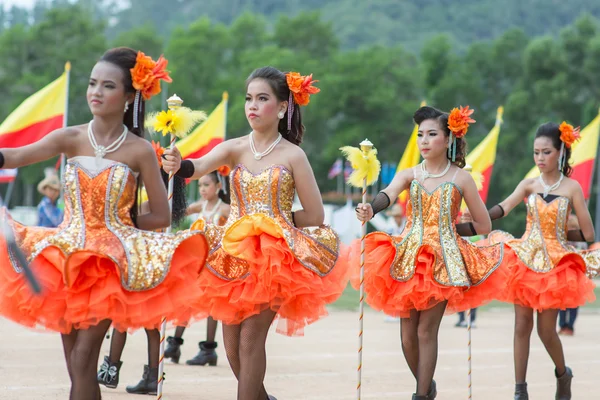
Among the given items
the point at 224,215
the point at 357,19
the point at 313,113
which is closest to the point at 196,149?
the point at 224,215

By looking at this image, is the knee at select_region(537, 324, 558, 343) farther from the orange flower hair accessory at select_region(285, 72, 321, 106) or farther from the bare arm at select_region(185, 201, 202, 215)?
the bare arm at select_region(185, 201, 202, 215)

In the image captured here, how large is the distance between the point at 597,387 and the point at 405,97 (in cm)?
6024

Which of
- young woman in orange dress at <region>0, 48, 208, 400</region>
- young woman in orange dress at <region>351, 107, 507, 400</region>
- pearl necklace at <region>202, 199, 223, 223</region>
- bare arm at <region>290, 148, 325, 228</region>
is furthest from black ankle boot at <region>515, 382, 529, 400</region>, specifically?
young woman in orange dress at <region>0, 48, 208, 400</region>

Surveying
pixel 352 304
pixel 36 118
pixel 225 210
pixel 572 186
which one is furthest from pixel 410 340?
pixel 352 304

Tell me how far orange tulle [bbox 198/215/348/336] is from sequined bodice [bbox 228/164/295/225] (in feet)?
1.00

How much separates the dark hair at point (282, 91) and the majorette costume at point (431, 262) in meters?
1.05

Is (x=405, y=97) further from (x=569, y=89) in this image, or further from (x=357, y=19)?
(x=357, y=19)

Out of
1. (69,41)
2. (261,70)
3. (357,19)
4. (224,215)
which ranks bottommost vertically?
(224,215)

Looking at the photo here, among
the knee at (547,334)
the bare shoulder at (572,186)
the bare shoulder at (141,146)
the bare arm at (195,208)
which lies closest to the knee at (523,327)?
the knee at (547,334)

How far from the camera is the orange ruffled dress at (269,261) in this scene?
6.05 metres

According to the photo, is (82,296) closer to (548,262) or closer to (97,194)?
(97,194)

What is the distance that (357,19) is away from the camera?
134125mm

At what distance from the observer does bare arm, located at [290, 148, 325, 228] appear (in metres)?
6.44

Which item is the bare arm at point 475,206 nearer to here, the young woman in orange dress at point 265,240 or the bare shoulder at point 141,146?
the young woman in orange dress at point 265,240
